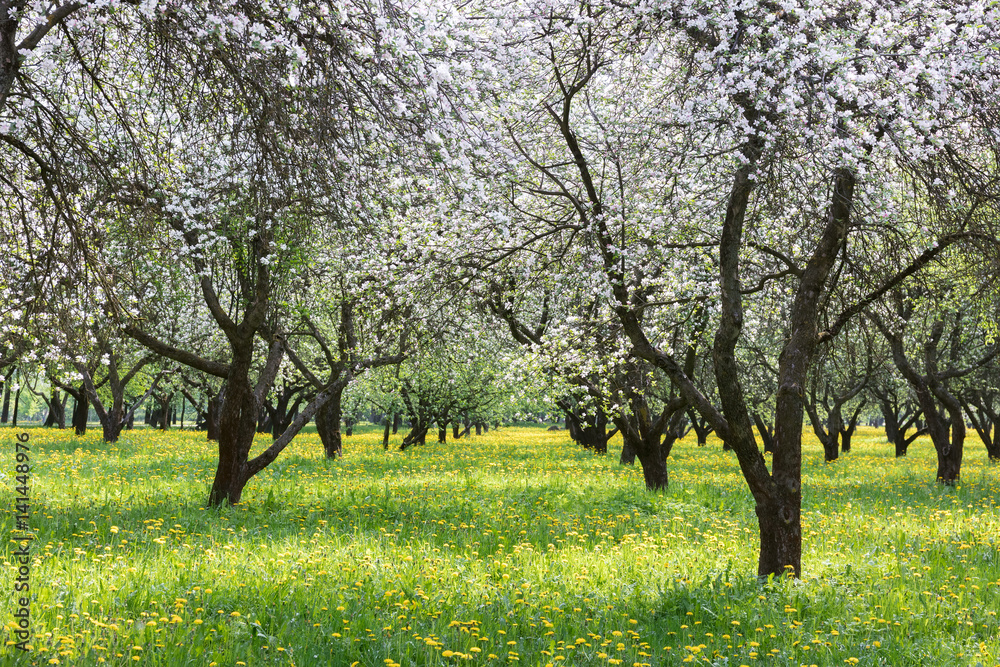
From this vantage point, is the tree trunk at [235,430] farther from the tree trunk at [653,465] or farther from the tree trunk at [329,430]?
the tree trunk at [329,430]

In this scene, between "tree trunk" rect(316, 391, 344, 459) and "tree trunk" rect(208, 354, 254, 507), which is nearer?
"tree trunk" rect(208, 354, 254, 507)

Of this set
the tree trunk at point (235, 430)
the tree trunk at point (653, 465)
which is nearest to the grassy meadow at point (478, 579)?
the tree trunk at point (235, 430)

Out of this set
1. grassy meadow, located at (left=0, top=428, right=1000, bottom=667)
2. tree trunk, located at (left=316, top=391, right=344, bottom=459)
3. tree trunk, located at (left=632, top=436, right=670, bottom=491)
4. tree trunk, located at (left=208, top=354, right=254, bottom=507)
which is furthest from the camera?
tree trunk, located at (left=316, top=391, right=344, bottom=459)

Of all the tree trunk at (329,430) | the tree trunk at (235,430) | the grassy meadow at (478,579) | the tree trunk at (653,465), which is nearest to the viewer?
the grassy meadow at (478,579)

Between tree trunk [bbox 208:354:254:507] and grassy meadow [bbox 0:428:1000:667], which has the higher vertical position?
tree trunk [bbox 208:354:254:507]

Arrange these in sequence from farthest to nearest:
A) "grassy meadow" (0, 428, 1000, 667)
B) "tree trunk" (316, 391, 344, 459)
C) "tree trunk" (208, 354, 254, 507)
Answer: "tree trunk" (316, 391, 344, 459)
"tree trunk" (208, 354, 254, 507)
"grassy meadow" (0, 428, 1000, 667)

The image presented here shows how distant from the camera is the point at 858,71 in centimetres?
593

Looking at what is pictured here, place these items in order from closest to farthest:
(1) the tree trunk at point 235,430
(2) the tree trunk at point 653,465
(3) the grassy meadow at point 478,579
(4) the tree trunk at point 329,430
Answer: (3) the grassy meadow at point 478,579 < (1) the tree trunk at point 235,430 < (2) the tree trunk at point 653,465 < (4) the tree trunk at point 329,430

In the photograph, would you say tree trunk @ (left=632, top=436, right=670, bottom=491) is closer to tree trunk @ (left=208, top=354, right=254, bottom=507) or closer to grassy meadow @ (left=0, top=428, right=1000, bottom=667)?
grassy meadow @ (left=0, top=428, right=1000, bottom=667)

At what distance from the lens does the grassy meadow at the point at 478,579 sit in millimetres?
5668

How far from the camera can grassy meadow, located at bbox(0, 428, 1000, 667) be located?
5.67m

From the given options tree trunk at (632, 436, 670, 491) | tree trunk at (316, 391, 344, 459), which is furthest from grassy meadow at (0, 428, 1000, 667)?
tree trunk at (316, 391, 344, 459)

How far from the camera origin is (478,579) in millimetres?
7547

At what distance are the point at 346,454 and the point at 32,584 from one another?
16141 millimetres
